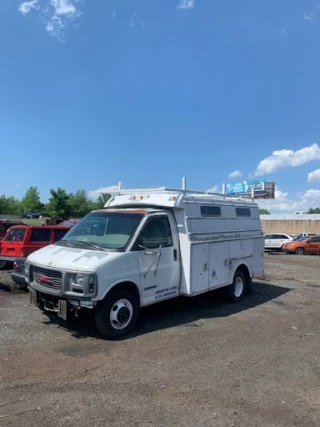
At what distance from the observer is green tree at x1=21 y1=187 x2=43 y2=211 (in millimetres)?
86500

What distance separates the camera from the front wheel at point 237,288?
904cm

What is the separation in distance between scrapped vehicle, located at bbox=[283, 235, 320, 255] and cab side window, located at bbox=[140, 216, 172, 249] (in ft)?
74.3

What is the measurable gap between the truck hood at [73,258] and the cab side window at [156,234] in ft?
2.40

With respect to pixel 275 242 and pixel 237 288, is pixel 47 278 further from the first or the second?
pixel 275 242

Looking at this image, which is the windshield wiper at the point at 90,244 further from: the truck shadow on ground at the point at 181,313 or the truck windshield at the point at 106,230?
the truck shadow on ground at the point at 181,313

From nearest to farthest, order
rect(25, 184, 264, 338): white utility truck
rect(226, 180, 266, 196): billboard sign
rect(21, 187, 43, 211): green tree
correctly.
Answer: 1. rect(25, 184, 264, 338): white utility truck
2. rect(226, 180, 266, 196): billboard sign
3. rect(21, 187, 43, 211): green tree

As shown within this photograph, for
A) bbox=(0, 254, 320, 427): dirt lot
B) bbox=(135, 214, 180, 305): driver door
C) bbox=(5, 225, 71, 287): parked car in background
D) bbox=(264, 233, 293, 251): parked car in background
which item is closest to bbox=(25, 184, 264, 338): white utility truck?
bbox=(135, 214, 180, 305): driver door

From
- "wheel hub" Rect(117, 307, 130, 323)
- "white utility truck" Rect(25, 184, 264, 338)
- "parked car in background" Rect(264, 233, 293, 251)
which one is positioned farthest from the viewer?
"parked car in background" Rect(264, 233, 293, 251)

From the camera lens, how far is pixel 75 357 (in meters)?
5.37

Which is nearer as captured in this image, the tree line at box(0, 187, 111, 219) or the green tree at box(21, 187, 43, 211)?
the tree line at box(0, 187, 111, 219)

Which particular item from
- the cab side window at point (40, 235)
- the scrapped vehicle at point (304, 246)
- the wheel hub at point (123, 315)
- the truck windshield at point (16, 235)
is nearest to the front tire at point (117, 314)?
the wheel hub at point (123, 315)

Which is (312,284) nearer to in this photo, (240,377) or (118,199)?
(118,199)

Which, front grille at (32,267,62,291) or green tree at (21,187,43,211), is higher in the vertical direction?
green tree at (21,187,43,211)

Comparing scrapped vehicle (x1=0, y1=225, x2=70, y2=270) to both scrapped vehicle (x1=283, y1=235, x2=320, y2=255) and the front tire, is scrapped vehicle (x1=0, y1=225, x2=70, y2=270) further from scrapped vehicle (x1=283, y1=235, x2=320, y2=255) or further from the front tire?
scrapped vehicle (x1=283, y1=235, x2=320, y2=255)
